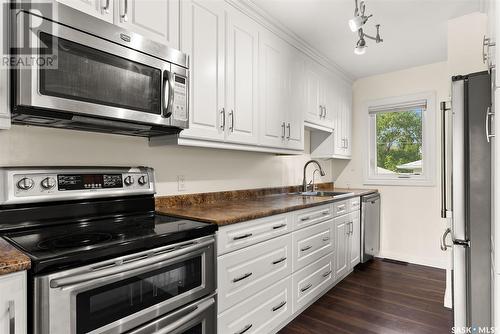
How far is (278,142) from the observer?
2613 millimetres

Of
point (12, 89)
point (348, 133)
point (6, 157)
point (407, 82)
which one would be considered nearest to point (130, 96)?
point (12, 89)

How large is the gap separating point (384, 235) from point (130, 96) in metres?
3.71

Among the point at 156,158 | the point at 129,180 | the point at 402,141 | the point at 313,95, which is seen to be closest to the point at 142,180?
the point at 129,180

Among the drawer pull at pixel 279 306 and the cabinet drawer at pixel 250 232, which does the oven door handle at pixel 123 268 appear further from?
the drawer pull at pixel 279 306

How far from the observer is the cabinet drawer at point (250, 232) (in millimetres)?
1627

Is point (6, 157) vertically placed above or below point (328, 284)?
above

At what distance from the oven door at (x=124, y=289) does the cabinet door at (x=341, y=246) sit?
1.77 m

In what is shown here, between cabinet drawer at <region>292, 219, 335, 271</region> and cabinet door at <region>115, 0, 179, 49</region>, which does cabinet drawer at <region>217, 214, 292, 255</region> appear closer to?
cabinet drawer at <region>292, 219, 335, 271</region>

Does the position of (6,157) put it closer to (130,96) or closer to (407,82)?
(130,96)

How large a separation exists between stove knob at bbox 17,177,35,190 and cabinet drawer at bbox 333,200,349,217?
2.40 metres

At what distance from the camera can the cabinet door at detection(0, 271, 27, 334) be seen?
0.87 metres

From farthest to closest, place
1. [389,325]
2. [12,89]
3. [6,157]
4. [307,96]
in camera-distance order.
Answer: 1. [307,96]
2. [389,325]
3. [6,157]
4. [12,89]

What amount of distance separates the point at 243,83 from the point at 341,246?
192 cm

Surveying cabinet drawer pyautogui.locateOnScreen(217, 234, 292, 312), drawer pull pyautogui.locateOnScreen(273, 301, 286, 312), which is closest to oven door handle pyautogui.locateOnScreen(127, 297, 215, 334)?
cabinet drawer pyautogui.locateOnScreen(217, 234, 292, 312)
